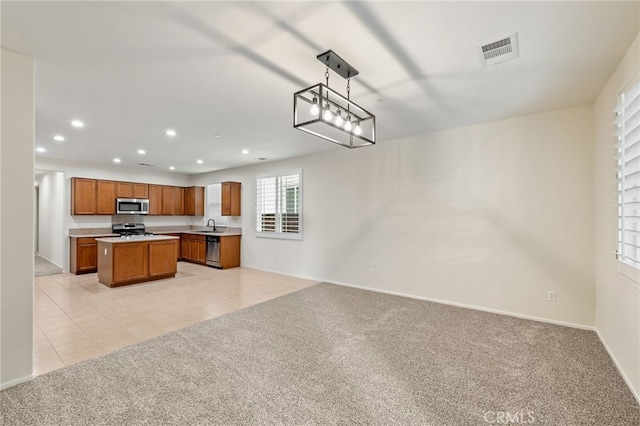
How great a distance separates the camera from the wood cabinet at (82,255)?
6.51 metres

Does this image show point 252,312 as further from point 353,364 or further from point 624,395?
point 624,395

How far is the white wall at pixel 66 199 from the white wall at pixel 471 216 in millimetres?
5234

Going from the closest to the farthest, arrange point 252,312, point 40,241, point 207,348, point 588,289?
point 207,348, point 588,289, point 252,312, point 40,241

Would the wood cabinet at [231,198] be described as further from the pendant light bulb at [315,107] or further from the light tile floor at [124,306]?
the pendant light bulb at [315,107]

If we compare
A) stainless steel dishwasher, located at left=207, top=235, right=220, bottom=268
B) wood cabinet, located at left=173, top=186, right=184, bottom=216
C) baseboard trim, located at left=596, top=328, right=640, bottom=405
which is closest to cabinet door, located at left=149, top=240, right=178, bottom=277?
stainless steel dishwasher, located at left=207, top=235, right=220, bottom=268

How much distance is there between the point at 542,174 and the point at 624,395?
8.12 ft

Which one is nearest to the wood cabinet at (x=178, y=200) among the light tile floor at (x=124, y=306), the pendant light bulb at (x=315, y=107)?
the light tile floor at (x=124, y=306)

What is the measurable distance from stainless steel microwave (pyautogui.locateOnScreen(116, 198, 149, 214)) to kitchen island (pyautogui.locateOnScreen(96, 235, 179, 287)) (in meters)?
1.83

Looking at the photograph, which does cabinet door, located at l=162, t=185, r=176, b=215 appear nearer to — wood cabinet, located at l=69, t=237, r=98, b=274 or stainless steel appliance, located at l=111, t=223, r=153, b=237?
stainless steel appliance, located at l=111, t=223, r=153, b=237

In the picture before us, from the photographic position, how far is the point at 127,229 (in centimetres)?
766

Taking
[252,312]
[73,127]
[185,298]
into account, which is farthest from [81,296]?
[252,312]

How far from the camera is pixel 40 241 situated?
30.0ft

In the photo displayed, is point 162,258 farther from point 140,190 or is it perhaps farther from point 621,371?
point 621,371

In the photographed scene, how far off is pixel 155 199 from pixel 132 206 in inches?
28.7
